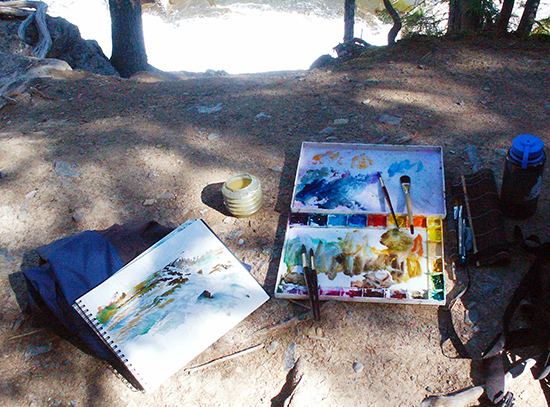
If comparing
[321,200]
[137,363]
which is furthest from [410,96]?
[137,363]

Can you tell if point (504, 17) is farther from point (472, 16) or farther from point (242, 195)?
point (242, 195)

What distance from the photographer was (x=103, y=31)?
11.6 m

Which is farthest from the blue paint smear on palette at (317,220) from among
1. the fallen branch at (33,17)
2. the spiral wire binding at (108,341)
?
the fallen branch at (33,17)

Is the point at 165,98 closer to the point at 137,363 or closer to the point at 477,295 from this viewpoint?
the point at 137,363

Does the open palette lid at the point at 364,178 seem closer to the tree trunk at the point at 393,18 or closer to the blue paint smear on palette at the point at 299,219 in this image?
the blue paint smear on palette at the point at 299,219

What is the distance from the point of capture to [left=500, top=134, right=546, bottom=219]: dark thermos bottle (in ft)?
5.94

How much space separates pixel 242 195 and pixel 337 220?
1.54 ft

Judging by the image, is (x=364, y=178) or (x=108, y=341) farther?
(x=364, y=178)

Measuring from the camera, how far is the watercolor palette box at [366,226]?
1785mm

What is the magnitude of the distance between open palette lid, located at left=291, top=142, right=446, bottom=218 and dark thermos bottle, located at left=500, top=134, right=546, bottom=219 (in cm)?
29

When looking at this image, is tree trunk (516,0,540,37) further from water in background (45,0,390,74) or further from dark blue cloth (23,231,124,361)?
water in background (45,0,390,74)

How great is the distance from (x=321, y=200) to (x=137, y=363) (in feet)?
3.63

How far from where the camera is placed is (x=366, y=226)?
201 cm

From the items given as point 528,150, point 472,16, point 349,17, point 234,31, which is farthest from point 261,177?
point 234,31
